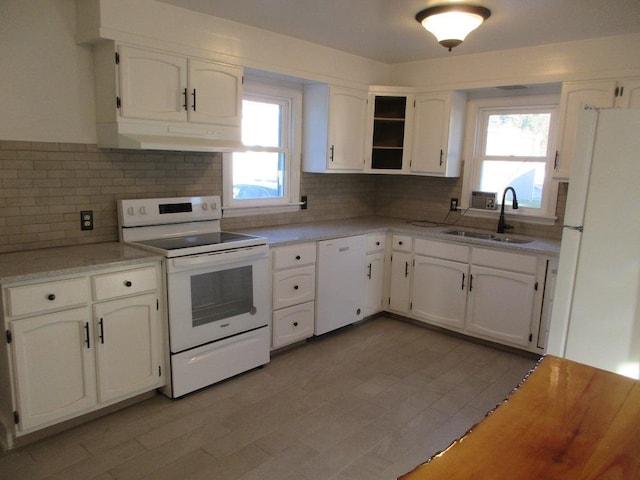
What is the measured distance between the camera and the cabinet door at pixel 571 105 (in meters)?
3.32

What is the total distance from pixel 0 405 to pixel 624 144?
341 centimetres

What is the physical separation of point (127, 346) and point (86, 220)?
0.88 meters

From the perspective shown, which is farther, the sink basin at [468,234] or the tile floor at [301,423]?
the sink basin at [468,234]

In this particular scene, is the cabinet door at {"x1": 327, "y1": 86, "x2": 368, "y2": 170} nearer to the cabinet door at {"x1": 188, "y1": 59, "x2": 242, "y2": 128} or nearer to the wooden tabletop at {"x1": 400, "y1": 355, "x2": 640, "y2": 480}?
the cabinet door at {"x1": 188, "y1": 59, "x2": 242, "y2": 128}

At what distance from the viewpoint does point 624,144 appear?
2242mm

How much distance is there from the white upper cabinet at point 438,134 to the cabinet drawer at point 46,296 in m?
3.06

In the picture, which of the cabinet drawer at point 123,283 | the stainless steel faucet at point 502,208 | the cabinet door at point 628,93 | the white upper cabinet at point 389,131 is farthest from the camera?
the white upper cabinet at point 389,131

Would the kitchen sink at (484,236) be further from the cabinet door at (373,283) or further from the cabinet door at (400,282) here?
the cabinet door at (373,283)

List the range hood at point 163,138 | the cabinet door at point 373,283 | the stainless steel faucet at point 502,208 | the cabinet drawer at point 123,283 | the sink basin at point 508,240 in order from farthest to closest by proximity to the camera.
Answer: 1. the cabinet door at point 373,283
2. the stainless steel faucet at point 502,208
3. the sink basin at point 508,240
4. the range hood at point 163,138
5. the cabinet drawer at point 123,283

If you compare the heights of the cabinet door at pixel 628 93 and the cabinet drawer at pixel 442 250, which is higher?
the cabinet door at pixel 628 93

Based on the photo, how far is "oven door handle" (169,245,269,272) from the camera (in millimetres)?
2715

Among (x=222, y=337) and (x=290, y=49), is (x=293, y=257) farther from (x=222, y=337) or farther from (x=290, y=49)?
(x=290, y=49)

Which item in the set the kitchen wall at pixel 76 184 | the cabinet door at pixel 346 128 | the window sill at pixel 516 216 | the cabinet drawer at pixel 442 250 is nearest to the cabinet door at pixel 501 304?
the cabinet drawer at pixel 442 250

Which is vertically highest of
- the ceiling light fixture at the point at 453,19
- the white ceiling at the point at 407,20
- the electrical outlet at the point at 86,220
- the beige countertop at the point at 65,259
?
the white ceiling at the point at 407,20
